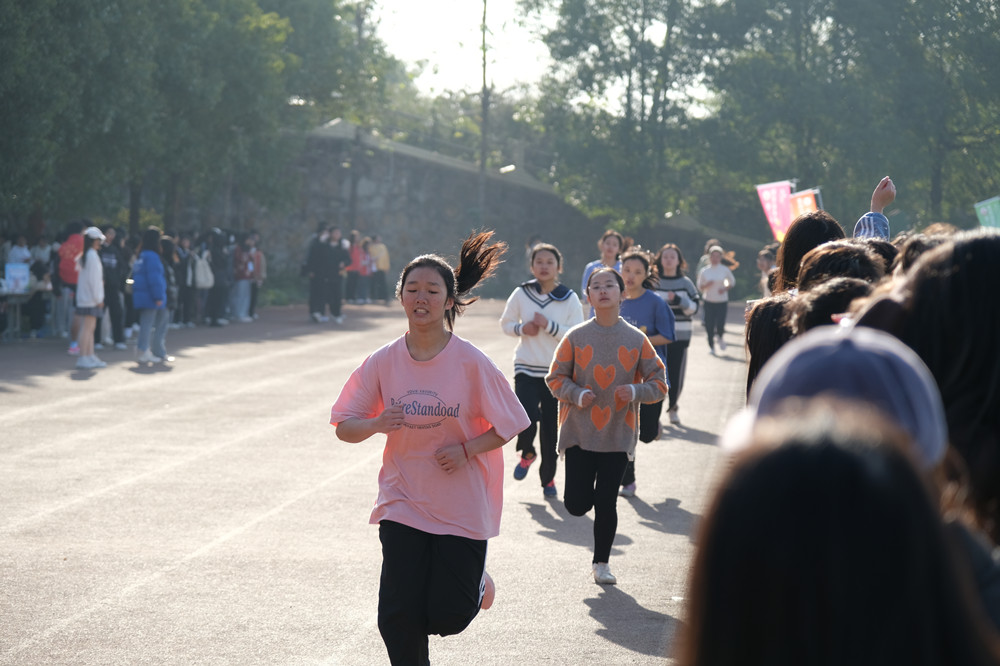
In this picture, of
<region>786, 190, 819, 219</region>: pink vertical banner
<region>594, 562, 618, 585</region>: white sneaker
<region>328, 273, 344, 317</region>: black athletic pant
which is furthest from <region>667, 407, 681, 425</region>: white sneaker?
<region>328, 273, 344, 317</region>: black athletic pant

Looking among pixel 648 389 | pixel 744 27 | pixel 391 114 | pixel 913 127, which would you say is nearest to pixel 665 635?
pixel 648 389

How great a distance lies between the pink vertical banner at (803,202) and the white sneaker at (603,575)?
6876 millimetres

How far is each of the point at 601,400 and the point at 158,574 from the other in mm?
2703

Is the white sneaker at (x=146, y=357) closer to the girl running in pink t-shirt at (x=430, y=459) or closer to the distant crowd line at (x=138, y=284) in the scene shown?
the distant crowd line at (x=138, y=284)

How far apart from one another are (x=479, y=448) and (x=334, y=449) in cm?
699

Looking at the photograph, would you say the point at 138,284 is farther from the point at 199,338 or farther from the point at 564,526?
the point at 564,526

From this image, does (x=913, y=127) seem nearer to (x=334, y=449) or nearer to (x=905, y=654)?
(x=334, y=449)

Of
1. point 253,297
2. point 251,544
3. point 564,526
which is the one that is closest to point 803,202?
point 564,526

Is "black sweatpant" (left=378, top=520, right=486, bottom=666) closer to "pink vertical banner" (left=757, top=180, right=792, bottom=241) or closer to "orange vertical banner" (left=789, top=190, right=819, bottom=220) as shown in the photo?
"orange vertical banner" (left=789, top=190, right=819, bottom=220)

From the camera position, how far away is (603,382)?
290 inches

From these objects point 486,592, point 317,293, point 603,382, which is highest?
point 603,382

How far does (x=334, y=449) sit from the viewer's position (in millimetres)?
11742

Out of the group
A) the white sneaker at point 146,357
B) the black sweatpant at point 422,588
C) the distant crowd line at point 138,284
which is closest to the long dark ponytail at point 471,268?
the black sweatpant at point 422,588

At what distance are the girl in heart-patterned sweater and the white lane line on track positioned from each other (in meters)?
2.26
